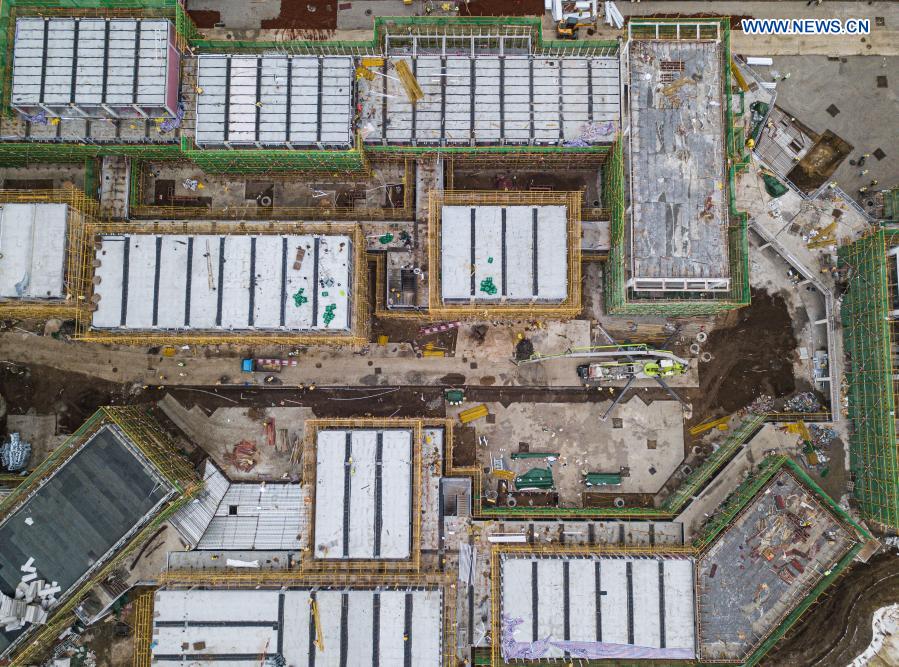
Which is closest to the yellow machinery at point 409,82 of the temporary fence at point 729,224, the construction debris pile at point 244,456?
the temporary fence at point 729,224

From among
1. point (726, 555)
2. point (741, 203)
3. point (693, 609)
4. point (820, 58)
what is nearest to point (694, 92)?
point (741, 203)

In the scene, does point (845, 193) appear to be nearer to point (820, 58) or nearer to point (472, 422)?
point (820, 58)

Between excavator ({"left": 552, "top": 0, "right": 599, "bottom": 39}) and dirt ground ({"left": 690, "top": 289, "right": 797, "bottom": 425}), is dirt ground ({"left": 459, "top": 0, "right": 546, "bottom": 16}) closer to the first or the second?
excavator ({"left": 552, "top": 0, "right": 599, "bottom": 39})

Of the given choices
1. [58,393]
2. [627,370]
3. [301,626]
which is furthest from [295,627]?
[627,370]

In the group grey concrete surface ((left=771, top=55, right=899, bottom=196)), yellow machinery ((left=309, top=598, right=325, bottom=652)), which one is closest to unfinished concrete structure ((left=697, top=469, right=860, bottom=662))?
grey concrete surface ((left=771, top=55, right=899, bottom=196))

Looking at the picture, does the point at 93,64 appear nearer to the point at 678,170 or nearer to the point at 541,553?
the point at 678,170

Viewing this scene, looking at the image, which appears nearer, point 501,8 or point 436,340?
point 436,340

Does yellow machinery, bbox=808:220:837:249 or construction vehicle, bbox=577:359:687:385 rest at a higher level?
yellow machinery, bbox=808:220:837:249
